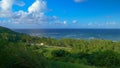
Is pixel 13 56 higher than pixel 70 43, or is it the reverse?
pixel 13 56

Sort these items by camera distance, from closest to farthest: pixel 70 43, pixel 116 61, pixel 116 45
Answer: pixel 116 61
pixel 116 45
pixel 70 43

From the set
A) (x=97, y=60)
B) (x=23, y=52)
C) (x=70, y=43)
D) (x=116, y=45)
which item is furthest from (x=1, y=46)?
(x=70, y=43)

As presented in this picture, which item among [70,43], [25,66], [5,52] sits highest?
[5,52]

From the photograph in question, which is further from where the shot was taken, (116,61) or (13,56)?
(116,61)

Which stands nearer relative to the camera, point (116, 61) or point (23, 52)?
point (23, 52)

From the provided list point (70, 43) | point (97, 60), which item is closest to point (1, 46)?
point (97, 60)

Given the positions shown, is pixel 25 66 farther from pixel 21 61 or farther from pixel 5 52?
pixel 5 52

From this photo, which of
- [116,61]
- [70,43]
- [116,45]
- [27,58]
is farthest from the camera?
[70,43]

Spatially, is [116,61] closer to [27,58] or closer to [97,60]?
[97,60]

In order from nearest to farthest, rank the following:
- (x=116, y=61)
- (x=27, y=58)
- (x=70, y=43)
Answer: (x=27, y=58) → (x=116, y=61) → (x=70, y=43)
